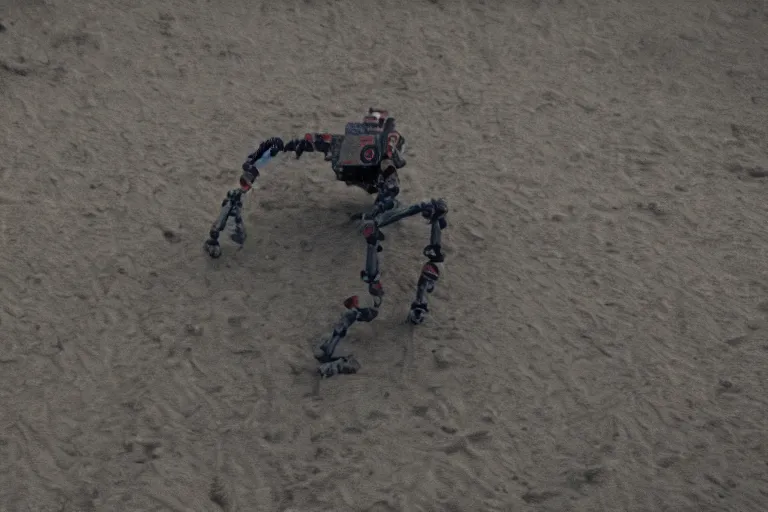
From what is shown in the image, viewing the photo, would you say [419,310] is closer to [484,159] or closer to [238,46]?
[484,159]

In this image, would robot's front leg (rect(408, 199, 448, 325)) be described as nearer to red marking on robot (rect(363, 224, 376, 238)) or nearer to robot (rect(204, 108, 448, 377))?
robot (rect(204, 108, 448, 377))

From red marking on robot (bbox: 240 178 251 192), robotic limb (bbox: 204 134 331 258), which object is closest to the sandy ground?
robotic limb (bbox: 204 134 331 258)

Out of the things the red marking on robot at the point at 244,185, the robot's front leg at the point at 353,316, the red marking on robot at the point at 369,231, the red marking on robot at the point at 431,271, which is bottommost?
the robot's front leg at the point at 353,316

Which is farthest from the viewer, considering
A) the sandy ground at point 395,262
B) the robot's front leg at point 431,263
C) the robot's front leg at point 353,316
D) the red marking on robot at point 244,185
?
the red marking on robot at point 244,185

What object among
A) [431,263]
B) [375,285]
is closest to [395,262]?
[431,263]

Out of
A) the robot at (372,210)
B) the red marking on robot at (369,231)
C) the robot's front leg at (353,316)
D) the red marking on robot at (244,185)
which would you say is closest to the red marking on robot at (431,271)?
the robot at (372,210)

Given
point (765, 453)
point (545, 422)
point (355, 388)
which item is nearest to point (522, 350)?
point (545, 422)

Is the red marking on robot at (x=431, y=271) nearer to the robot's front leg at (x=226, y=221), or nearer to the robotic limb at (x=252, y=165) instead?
the robotic limb at (x=252, y=165)
